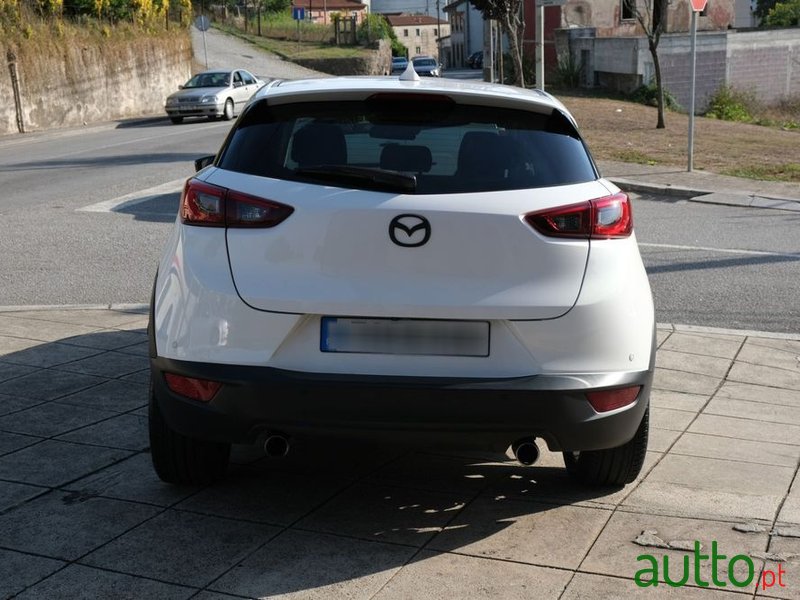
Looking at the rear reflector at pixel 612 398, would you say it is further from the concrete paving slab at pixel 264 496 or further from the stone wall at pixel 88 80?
the stone wall at pixel 88 80

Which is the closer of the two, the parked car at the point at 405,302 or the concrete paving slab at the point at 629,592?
the concrete paving slab at the point at 629,592

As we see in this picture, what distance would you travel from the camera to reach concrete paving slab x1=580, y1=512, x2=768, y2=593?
382 centimetres

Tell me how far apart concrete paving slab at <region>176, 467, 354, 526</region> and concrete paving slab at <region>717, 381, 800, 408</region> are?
8.93 ft

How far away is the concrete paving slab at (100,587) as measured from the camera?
3.58 metres

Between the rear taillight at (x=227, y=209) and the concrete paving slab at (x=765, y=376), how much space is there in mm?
3725

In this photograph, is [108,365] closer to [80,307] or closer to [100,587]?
[80,307]

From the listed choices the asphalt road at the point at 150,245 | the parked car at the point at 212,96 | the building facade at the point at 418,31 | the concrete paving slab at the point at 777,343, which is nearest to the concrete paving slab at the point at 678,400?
the concrete paving slab at the point at 777,343

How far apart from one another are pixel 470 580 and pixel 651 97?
119 ft

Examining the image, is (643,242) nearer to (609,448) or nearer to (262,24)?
(609,448)

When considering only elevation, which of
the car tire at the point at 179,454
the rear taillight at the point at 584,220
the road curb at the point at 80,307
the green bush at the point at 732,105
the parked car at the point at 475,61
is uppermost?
the rear taillight at the point at 584,220

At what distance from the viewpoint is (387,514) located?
172 inches

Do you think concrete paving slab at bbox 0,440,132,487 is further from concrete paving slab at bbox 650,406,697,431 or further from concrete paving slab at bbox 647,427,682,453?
concrete paving slab at bbox 650,406,697,431

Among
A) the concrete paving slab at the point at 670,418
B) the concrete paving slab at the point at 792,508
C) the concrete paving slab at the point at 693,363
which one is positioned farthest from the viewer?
the concrete paving slab at the point at 693,363

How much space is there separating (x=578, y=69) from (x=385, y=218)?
4257 cm
